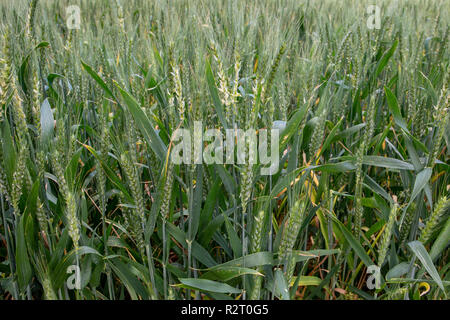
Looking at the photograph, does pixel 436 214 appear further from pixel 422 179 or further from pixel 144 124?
pixel 144 124

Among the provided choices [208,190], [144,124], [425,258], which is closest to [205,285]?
[208,190]

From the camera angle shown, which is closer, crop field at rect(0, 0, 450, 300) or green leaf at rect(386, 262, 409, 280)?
crop field at rect(0, 0, 450, 300)

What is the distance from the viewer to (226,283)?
0.84 meters

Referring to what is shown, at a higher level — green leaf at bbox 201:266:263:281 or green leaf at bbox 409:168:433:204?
green leaf at bbox 409:168:433:204

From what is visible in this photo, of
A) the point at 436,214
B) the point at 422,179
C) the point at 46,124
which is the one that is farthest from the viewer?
the point at 46,124

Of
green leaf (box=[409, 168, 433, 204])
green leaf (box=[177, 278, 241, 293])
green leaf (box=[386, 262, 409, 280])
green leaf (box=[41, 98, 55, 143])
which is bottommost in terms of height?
green leaf (box=[386, 262, 409, 280])

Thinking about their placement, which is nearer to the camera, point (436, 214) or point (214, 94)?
point (436, 214)

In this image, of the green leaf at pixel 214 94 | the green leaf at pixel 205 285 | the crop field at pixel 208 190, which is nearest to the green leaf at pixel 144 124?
the crop field at pixel 208 190

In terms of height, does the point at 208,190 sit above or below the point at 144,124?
below

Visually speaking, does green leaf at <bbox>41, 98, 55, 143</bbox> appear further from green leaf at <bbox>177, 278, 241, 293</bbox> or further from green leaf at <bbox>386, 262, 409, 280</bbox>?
green leaf at <bbox>386, 262, 409, 280</bbox>

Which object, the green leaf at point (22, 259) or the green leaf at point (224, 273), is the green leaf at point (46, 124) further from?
the green leaf at point (224, 273)

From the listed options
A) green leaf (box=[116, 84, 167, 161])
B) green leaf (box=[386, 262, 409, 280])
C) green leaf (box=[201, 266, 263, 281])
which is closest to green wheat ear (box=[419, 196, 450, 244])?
green leaf (box=[386, 262, 409, 280])
